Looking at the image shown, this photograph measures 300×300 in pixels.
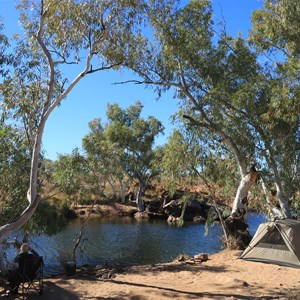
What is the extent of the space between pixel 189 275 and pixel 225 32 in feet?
26.5

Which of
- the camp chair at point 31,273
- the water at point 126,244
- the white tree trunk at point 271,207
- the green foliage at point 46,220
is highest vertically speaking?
the white tree trunk at point 271,207

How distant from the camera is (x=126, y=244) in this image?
19.8 m

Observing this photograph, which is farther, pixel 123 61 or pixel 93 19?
pixel 123 61

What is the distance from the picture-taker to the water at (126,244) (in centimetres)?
1542

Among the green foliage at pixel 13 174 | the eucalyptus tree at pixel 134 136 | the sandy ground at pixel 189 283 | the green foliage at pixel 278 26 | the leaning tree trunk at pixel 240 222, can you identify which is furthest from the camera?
the eucalyptus tree at pixel 134 136

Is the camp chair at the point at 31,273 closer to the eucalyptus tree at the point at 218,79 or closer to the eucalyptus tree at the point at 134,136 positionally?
the eucalyptus tree at the point at 218,79

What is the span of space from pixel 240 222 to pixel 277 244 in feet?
7.53

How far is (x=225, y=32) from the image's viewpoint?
A: 12664 mm

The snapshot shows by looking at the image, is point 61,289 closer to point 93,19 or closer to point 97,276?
point 97,276

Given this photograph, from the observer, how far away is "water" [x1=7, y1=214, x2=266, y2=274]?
1542 centimetres

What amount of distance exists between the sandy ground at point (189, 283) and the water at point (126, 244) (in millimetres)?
4206

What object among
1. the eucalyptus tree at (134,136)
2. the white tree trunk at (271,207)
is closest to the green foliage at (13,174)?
the white tree trunk at (271,207)

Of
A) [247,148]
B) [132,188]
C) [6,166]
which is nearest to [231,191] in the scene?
[247,148]

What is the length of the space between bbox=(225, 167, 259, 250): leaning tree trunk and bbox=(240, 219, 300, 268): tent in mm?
1619
